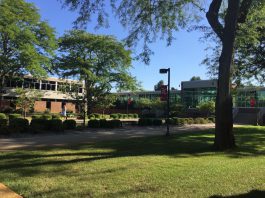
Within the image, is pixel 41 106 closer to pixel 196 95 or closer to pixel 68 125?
pixel 196 95

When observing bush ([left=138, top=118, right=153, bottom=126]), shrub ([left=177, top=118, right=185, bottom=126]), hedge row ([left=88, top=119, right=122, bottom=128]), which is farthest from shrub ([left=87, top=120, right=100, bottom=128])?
shrub ([left=177, top=118, right=185, bottom=126])

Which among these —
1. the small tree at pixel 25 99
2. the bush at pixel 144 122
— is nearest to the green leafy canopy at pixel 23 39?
the small tree at pixel 25 99

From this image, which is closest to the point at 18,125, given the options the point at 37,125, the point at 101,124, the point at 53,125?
the point at 37,125

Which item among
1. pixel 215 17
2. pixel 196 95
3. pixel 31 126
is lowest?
pixel 31 126

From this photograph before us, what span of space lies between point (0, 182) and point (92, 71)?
102 feet

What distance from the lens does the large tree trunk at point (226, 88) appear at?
47.0 ft

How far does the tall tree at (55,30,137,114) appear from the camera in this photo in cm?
3809

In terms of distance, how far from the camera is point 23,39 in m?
37.9

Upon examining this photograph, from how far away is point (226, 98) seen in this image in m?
14.4

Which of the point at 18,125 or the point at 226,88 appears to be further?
the point at 18,125

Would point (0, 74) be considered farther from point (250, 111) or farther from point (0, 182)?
point (0, 182)

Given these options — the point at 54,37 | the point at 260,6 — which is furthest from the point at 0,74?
the point at 260,6

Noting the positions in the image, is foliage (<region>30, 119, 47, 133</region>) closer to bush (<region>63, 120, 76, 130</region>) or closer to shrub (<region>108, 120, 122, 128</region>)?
bush (<region>63, 120, 76, 130</region>)

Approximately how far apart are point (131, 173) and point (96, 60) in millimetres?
31376
